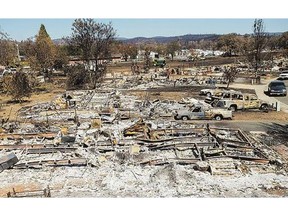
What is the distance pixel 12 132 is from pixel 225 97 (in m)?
15.8

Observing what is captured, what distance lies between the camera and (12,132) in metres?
20.1

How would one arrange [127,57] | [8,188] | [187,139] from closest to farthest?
1. [8,188]
2. [187,139]
3. [127,57]

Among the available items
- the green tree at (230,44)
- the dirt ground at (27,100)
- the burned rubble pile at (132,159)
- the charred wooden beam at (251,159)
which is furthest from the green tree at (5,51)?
the green tree at (230,44)

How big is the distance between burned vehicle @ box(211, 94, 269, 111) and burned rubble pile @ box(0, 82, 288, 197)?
393 centimetres

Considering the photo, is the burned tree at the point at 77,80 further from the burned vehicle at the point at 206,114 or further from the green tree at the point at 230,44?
the green tree at the point at 230,44

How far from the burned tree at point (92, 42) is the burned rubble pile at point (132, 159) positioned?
1793 centimetres

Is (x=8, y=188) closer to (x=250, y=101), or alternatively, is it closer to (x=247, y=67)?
(x=250, y=101)

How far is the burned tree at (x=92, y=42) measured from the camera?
39.5m

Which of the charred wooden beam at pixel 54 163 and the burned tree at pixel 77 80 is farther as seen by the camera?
the burned tree at pixel 77 80

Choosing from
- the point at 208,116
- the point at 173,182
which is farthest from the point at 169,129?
the point at 173,182

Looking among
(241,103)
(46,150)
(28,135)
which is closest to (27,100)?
(28,135)

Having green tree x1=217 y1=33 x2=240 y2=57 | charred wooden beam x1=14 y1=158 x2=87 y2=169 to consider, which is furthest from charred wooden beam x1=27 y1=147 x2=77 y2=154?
green tree x1=217 y1=33 x2=240 y2=57

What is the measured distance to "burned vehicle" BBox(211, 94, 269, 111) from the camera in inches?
965

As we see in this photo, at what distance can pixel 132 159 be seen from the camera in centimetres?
1565
